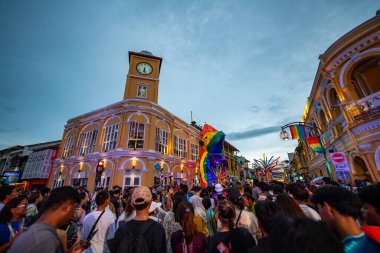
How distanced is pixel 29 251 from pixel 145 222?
1119mm

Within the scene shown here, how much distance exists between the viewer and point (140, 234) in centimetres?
196

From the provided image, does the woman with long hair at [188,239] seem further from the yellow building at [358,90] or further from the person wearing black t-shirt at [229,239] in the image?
the yellow building at [358,90]

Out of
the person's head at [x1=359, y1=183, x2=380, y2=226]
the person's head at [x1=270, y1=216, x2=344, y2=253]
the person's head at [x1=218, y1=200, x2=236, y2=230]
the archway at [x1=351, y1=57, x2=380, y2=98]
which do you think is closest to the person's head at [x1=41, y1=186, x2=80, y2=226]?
the person's head at [x1=218, y1=200, x2=236, y2=230]

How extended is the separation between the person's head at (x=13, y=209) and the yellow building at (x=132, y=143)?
13.7m

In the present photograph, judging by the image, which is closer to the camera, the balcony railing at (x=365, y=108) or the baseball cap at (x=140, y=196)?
the baseball cap at (x=140, y=196)

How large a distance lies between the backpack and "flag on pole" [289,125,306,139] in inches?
515

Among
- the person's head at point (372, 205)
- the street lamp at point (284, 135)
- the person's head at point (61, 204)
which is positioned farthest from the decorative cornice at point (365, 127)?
the person's head at point (61, 204)

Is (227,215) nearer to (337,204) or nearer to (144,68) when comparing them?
(337,204)

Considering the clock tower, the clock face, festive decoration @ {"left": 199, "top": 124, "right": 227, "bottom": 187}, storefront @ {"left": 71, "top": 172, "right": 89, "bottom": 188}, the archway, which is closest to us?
the archway

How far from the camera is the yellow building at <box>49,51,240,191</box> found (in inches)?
656

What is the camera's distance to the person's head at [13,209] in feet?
9.56

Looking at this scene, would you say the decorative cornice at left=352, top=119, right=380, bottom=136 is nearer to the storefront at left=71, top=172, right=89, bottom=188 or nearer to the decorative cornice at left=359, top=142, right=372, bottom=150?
the decorative cornice at left=359, top=142, right=372, bottom=150

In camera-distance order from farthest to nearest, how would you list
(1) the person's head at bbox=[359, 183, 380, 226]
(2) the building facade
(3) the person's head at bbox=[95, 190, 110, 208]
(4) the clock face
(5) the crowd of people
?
(2) the building facade < (4) the clock face < (3) the person's head at bbox=[95, 190, 110, 208] < (1) the person's head at bbox=[359, 183, 380, 226] < (5) the crowd of people

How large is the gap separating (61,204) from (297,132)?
555 inches
